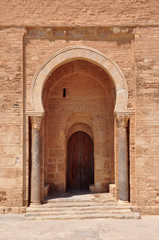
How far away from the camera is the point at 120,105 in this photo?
931 cm

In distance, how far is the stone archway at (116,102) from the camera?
30.4ft

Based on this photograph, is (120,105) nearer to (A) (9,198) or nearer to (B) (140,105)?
(B) (140,105)

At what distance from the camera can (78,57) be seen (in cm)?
944

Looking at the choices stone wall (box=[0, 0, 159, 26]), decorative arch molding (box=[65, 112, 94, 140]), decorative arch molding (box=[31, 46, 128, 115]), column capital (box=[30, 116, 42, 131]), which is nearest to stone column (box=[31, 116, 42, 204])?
column capital (box=[30, 116, 42, 131])

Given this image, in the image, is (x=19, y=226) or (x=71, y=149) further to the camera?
(x=71, y=149)

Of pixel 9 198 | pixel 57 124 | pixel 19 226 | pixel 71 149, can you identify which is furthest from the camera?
pixel 71 149

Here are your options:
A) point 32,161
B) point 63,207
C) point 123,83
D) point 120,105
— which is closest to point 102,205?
point 63,207

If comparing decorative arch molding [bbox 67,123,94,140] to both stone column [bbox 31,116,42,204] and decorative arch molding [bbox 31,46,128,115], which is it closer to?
stone column [bbox 31,116,42,204]

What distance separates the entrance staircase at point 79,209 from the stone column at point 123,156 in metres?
0.41

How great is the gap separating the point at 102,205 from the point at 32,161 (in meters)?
2.49

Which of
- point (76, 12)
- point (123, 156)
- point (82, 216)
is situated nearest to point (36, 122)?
point (123, 156)

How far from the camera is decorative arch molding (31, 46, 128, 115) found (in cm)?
931

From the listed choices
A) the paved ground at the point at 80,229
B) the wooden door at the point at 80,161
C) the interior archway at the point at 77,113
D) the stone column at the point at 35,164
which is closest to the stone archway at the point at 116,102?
the stone column at the point at 35,164

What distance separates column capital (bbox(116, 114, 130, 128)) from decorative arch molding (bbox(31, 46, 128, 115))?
181mm
